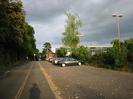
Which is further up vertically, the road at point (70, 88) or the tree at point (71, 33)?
the tree at point (71, 33)

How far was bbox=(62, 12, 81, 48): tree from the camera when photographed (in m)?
83.6

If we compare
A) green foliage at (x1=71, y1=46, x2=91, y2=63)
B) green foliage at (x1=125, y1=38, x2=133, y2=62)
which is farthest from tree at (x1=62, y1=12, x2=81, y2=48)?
green foliage at (x1=125, y1=38, x2=133, y2=62)

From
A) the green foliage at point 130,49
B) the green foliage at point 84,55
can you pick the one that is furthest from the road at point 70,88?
the green foliage at point 84,55

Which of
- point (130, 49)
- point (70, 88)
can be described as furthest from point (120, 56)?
point (70, 88)

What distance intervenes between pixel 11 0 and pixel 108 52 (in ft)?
99.5

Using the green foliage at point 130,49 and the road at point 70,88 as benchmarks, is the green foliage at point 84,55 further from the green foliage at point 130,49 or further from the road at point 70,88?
the road at point 70,88

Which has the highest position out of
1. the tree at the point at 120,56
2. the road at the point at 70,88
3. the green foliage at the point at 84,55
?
the green foliage at the point at 84,55

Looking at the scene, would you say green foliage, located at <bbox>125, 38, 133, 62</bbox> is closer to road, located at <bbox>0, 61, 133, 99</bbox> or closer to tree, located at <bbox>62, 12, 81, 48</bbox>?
road, located at <bbox>0, 61, 133, 99</bbox>

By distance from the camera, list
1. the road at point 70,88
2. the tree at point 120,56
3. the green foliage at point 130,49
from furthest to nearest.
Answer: the green foliage at point 130,49 → the tree at point 120,56 → the road at point 70,88

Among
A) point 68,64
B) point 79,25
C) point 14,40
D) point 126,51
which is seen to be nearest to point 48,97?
point 126,51

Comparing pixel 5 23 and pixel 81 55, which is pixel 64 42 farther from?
pixel 5 23

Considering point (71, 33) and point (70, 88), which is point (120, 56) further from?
point (71, 33)

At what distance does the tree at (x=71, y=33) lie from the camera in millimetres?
83562

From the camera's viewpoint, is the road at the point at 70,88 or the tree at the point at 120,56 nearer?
the road at the point at 70,88
